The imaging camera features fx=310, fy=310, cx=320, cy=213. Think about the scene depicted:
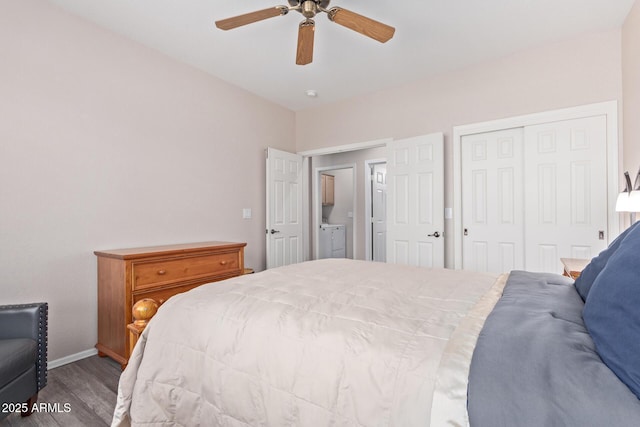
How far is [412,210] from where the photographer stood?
361 cm

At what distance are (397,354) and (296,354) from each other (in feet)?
1.08

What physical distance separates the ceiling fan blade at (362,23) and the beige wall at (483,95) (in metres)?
1.66

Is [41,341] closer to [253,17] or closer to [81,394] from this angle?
[81,394]

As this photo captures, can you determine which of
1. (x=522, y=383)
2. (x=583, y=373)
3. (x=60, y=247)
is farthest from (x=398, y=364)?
(x=60, y=247)

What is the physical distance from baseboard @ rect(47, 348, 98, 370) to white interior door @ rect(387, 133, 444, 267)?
9.97 ft

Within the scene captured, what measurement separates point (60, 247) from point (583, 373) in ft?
10.1

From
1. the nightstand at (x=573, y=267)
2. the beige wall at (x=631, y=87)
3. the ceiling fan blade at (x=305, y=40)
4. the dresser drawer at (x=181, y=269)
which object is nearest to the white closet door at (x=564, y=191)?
the beige wall at (x=631, y=87)

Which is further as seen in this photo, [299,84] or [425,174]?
[299,84]

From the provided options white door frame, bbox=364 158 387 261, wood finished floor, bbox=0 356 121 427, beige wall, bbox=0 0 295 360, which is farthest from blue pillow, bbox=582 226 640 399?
white door frame, bbox=364 158 387 261

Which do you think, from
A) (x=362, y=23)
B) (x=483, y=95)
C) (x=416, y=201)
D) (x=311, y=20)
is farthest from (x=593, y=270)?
(x=483, y=95)

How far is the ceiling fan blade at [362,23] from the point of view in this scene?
197 cm

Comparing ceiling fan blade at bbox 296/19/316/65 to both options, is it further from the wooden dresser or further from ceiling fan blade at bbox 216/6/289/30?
the wooden dresser

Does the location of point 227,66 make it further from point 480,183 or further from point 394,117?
point 480,183

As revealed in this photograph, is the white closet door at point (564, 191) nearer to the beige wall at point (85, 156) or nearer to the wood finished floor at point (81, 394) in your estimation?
the beige wall at point (85, 156)
